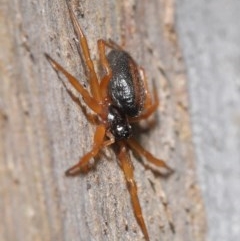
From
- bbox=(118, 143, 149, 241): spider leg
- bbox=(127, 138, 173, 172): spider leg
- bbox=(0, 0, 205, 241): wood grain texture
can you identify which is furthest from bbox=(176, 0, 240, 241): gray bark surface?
bbox=(118, 143, 149, 241): spider leg

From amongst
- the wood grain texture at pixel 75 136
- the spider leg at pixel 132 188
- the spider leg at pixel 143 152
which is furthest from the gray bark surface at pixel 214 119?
the spider leg at pixel 132 188

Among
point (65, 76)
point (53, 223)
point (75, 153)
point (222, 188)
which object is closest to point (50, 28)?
point (65, 76)

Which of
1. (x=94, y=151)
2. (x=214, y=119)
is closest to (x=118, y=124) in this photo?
(x=94, y=151)

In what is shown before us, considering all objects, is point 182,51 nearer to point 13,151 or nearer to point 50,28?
point 50,28

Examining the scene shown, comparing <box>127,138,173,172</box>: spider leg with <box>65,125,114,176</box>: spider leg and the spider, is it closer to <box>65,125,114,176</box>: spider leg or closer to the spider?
the spider

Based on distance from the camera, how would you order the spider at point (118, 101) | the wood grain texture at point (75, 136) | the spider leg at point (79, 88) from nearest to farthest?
the wood grain texture at point (75, 136) < the spider leg at point (79, 88) < the spider at point (118, 101)

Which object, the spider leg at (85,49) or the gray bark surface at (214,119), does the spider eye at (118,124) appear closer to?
the spider leg at (85,49)
